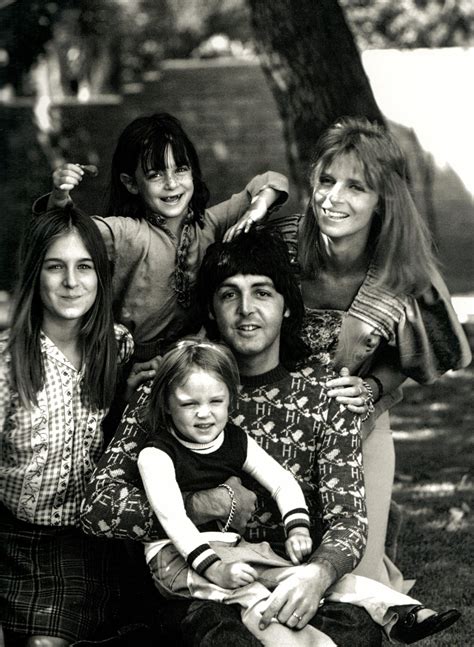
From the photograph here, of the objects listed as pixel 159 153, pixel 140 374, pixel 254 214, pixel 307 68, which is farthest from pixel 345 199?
pixel 140 374

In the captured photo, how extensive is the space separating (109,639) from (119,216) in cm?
133

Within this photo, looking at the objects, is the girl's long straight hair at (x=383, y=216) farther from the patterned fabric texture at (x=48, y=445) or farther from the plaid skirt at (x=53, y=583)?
the plaid skirt at (x=53, y=583)

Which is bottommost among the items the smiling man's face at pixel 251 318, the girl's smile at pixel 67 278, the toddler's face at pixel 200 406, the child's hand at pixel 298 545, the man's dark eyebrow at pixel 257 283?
the child's hand at pixel 298 545

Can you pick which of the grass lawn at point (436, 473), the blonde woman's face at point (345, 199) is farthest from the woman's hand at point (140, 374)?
the grass lawn at point (436, 473)

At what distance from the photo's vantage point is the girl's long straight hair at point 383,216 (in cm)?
326

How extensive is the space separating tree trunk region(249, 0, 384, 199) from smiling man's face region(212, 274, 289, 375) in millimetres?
728

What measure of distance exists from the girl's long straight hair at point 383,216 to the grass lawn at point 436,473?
3.81 feet

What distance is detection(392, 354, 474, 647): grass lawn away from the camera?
427 cm

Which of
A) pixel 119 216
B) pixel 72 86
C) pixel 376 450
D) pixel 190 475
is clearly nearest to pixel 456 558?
pixel 376 450

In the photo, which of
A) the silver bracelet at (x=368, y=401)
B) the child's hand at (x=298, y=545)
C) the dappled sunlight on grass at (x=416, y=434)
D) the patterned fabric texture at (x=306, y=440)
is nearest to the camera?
the child's hand at (x=298, y=545)

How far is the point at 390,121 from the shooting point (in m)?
3.57

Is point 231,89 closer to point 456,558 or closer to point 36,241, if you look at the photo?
point 36,241

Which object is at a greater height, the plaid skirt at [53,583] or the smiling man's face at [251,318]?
the smiling man's face at [251,318]

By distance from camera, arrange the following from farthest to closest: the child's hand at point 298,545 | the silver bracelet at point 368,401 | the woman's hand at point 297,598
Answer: the silver bracelet at point 368,401 < the child's hand at point 298,545 < the woman's hand at point 297,598
